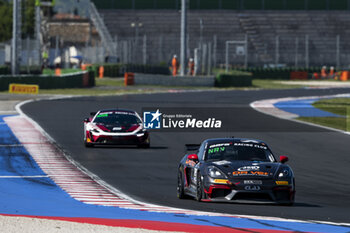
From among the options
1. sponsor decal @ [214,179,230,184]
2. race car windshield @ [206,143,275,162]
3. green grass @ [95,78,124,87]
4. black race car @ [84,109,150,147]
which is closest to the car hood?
sponsor decal @ [214,179,230,184]

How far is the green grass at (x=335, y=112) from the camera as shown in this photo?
110ft

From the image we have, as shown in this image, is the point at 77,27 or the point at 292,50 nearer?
the point at 292,50

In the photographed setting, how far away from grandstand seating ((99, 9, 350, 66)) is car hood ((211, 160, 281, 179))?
6785 cm

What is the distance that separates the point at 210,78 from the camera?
63312mm

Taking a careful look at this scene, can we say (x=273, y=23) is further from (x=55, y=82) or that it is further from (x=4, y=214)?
(x=4, y=214)

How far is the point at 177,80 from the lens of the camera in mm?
62938

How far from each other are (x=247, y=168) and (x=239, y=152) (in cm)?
91

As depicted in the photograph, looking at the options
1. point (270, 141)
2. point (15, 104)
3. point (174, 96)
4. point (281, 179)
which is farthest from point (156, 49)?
point (281, 179)

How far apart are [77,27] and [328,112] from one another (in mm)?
95546

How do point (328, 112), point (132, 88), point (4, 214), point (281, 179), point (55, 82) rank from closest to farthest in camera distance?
point (4, 214)
point (281, 179)
point (328, 112)
point (55, 82)
point (132, 88)

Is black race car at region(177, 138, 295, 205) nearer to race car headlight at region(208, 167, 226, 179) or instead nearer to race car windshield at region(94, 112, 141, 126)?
race car headlight at region(208, 167, 226, 179)

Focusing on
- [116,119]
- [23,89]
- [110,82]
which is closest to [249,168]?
[116,119]

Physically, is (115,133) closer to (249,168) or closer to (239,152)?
(239,152)

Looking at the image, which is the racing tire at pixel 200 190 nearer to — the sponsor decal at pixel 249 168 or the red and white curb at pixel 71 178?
the sponsor decal at pixel 249 168
